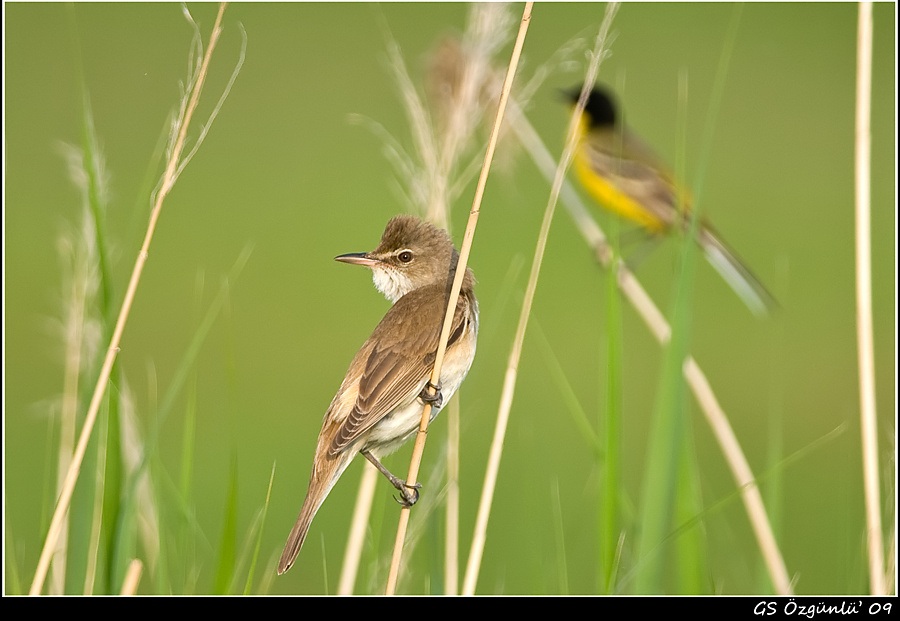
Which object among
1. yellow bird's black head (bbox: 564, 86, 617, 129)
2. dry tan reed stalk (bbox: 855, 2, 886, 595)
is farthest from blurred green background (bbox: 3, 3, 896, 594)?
dry tan reed stalk (bbox: 855, 2, 886, 595)

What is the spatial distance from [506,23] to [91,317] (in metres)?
1.86

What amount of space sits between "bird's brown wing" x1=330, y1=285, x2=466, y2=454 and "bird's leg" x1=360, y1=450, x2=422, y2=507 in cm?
16

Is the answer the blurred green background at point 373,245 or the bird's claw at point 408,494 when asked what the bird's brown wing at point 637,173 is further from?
the bird's claw at point 408,494

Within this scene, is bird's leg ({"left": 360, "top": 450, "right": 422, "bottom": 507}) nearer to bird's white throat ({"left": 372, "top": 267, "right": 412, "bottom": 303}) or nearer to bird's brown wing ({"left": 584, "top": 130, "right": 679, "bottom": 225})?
bird's white throat ({"left": 372, "top": 267, "right": 412, "bottom": 303})

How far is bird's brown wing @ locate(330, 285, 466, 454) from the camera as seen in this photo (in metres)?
3.73

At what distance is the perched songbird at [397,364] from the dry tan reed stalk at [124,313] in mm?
782

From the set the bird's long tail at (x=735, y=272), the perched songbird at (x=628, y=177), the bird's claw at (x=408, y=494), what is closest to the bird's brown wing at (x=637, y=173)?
the perched songbird at (x=628, y=177)

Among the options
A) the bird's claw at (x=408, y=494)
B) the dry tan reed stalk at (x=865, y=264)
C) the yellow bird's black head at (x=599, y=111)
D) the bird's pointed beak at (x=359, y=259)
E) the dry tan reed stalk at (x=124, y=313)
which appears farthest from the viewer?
the yellow bird's black head at (x=599, y=111)

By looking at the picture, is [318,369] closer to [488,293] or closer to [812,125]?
[488,293]

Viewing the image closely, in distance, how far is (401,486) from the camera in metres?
3.61

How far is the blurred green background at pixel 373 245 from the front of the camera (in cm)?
884

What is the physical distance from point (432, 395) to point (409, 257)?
937 mm

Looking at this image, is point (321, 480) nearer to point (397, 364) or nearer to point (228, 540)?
point (397, 364)

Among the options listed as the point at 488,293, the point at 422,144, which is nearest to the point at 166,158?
the point at 422,144
